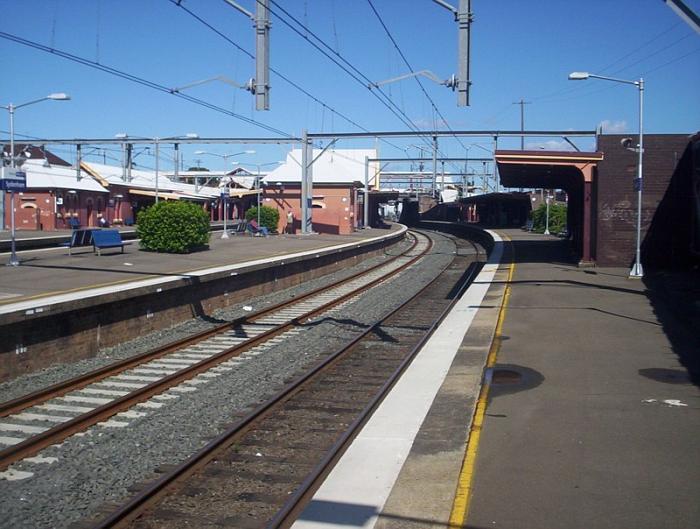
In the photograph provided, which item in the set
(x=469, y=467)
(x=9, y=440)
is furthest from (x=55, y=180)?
(x=469, y=467)

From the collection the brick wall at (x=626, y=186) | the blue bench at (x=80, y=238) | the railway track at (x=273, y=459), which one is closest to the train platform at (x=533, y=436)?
the railway track at (x=273, y=459)

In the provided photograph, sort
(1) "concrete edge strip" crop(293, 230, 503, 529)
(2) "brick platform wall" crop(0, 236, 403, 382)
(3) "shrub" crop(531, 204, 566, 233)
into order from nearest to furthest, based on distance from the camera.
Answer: (1) "concrete edge strip" crop(293, 230, 503, 529) < (2) "brick platform wall" crop(0, 236, 403, 382) < (3) "shrub" crop(531, 204, 566, 233)

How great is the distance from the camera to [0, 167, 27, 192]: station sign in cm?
1938

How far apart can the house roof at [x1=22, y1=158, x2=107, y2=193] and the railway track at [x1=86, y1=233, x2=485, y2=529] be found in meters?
36.6

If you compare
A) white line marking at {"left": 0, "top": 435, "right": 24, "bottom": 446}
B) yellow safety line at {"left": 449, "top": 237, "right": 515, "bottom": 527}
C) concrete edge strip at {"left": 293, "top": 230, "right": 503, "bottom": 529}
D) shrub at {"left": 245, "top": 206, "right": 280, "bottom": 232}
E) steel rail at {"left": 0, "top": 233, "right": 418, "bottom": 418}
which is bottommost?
white line marking at {"left": 0, "top": 435, "right": 24, "bottom": 446}

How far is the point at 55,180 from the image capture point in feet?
153

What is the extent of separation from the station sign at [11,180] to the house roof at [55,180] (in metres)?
23.7

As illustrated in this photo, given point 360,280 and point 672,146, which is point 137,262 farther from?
point 672,146

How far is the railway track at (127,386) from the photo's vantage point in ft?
26.0

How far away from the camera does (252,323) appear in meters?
16.2

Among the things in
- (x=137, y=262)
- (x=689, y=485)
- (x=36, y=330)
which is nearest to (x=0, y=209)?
(x=137, y=262)

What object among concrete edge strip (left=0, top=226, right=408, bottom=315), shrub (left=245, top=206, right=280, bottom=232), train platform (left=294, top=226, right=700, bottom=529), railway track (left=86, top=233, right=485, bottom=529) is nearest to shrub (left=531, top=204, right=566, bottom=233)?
shrub (left=245, top=206, right=280, bottom=232)

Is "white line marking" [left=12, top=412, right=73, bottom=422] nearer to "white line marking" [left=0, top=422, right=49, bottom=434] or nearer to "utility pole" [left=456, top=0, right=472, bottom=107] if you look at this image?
"white line marking" [left=0, top=422, right=49, bottom=434]

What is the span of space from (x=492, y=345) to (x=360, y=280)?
15181 millimetres
